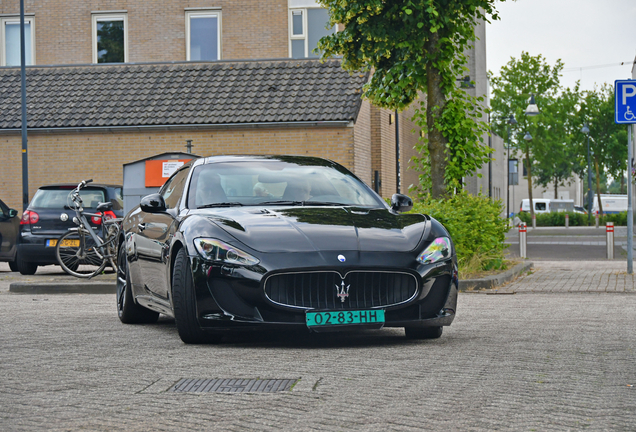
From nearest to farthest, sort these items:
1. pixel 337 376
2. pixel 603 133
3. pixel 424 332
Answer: pixel 337 376 → pixel 424 332 → pixel 603 133

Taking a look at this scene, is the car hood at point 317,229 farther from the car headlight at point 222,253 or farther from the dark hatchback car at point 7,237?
the dark hatchback car at point 7,237

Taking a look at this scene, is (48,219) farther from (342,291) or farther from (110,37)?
(110,37)

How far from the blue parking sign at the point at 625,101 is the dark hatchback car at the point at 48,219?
8491 mm

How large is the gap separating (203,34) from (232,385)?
24.4m

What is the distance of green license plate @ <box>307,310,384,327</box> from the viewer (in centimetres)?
619

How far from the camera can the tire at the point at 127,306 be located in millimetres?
8414

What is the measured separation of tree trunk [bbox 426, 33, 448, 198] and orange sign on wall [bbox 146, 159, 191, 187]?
4.41 m

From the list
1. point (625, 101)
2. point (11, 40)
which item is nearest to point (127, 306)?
point (625, 101)

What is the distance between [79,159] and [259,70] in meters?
5.47

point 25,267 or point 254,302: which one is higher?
point 254,302

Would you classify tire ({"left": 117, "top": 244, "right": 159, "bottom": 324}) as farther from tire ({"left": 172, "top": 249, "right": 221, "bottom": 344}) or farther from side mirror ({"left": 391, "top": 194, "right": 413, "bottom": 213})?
side mirror ({"left": 391, "top": 194, "right": 413, "bottom": 213})

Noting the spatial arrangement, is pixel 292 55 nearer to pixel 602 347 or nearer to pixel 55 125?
pixel 55 125

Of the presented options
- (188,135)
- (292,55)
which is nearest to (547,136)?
(292,55)

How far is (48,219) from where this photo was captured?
1561 centimetres
